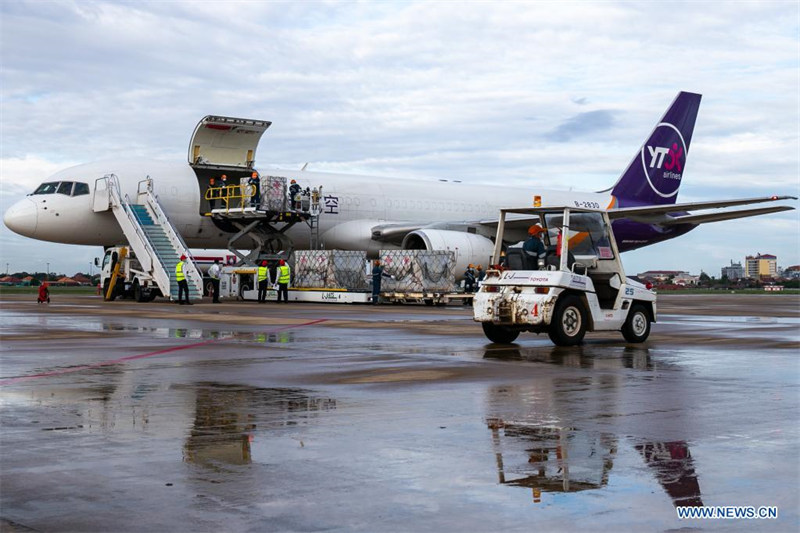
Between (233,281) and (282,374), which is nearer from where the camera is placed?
(282,374)

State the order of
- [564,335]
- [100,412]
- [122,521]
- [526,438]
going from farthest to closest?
1. [564,335]
2. [100,412]
3. [526,438]
4. [122,521]

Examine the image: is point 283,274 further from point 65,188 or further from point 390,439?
point 390,439

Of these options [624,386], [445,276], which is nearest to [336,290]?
[445,276]

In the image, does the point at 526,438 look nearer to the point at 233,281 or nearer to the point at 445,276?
the point at 445,276

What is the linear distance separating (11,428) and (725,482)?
14.3 ft

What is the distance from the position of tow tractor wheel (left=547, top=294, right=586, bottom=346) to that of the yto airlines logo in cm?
2748

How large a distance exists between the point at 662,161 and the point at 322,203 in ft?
50.2

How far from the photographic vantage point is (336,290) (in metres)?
30.2

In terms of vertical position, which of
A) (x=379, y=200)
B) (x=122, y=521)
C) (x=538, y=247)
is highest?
(x=379, y=200)

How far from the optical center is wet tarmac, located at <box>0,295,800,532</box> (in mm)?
4113

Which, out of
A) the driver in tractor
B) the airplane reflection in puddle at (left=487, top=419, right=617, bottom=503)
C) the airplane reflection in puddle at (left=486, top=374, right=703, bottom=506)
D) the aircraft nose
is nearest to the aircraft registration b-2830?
the aircraft nose

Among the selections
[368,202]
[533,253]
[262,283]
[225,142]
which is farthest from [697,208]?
[533,253]

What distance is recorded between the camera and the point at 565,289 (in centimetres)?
1305

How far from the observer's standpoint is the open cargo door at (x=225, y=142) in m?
31.9
